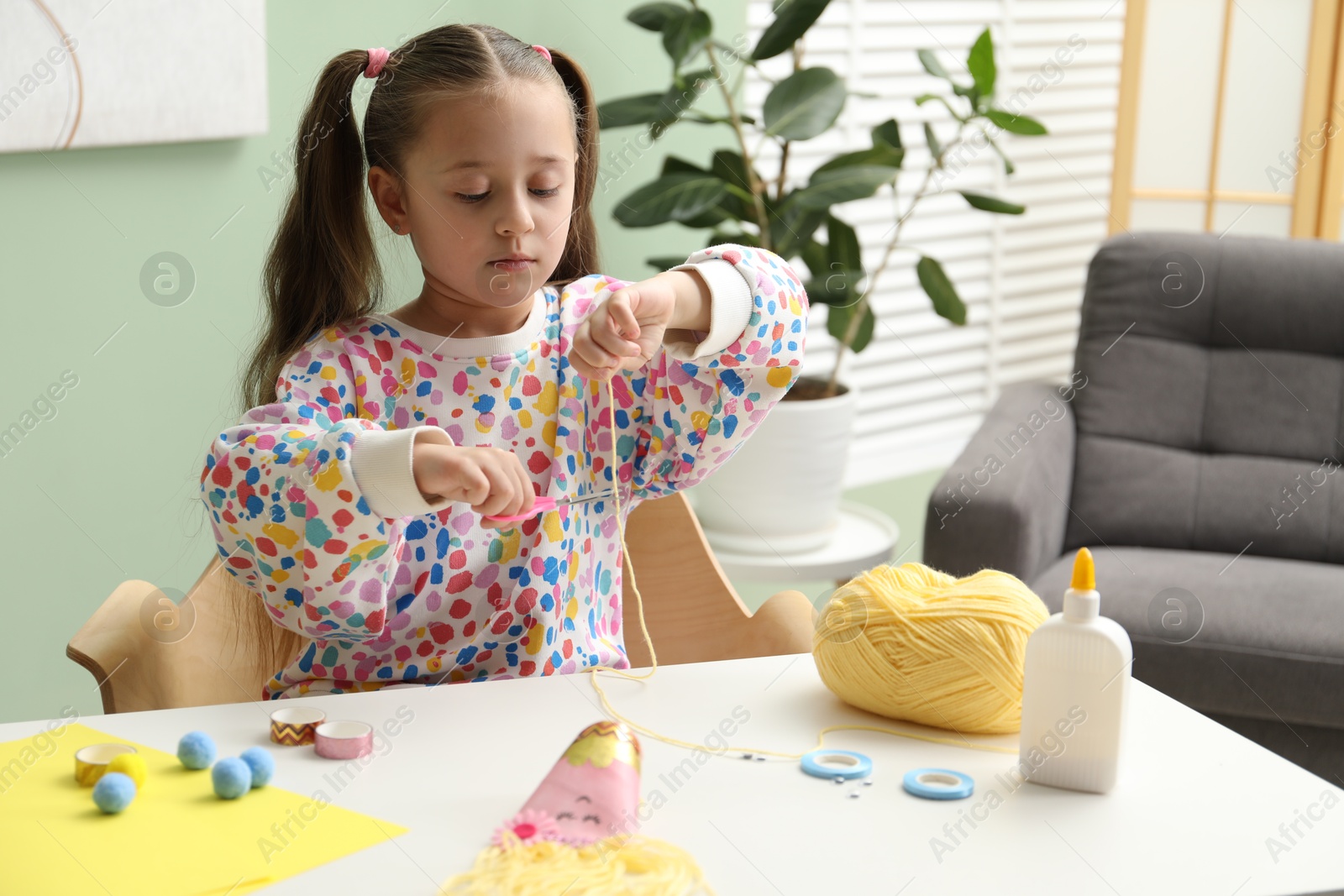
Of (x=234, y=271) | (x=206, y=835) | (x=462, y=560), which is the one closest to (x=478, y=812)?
(x=206, y=835)

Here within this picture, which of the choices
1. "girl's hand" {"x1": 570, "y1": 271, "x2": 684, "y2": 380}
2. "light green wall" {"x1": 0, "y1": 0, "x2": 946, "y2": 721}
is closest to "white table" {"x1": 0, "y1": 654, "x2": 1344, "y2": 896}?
"girl's hand" {"x1": 570, "y1": 271, "x2": 684, "y2": 380}

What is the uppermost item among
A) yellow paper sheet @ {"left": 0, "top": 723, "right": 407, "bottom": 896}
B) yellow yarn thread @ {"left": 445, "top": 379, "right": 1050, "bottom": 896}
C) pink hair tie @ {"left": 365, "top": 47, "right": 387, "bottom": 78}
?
pink hair tie @ {"left": 365, "top": 47, "right": 387, "bottom": 78}

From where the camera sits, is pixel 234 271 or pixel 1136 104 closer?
pixel 234 271

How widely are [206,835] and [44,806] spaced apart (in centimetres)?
12

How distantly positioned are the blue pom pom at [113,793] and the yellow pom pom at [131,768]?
0.02 metres

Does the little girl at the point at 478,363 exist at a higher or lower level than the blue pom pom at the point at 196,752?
higher

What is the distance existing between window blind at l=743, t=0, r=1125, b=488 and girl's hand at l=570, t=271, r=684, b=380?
1.79 metres

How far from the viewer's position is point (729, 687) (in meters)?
1.03

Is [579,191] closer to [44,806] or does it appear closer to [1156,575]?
[44,806]

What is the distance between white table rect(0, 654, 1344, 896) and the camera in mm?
754

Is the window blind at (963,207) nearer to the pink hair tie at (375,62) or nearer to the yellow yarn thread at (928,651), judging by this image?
the pink hair tie at (375,62)

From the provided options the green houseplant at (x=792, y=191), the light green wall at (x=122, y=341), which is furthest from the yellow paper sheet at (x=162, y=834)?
the green houseplant at (x=792, y=191)

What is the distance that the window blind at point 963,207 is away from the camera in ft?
9.78

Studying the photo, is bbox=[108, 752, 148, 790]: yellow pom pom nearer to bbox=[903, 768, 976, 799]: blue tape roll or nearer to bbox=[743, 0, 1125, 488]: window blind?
bbox=[903, 768, 976, 799]: blue tape roll
